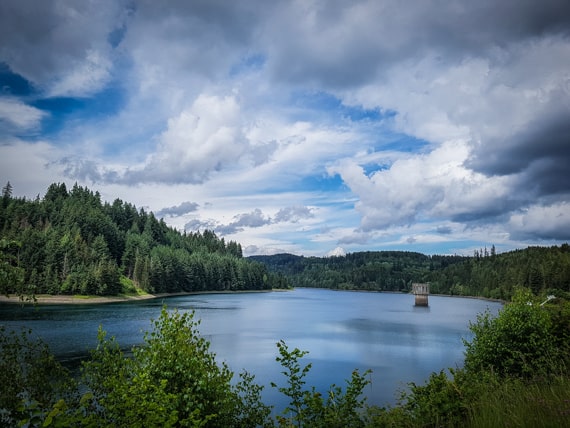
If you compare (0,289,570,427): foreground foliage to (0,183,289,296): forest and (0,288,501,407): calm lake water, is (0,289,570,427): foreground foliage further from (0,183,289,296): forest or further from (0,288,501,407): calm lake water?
(0,183,289,296): forest

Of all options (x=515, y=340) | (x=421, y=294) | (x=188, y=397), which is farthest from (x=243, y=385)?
(x=421, y=294)

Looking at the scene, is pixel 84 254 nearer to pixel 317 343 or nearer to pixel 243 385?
pixel 317 343

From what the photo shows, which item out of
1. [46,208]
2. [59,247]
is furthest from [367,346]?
[46,208]

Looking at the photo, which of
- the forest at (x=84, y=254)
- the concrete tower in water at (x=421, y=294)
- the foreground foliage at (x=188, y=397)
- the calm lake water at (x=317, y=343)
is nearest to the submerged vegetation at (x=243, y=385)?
the foreground foliage at (x=188, y=397)

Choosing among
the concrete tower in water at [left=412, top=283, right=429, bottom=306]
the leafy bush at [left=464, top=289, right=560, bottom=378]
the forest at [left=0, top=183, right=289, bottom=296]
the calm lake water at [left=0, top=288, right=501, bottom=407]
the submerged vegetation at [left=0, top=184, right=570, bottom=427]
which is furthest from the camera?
the concrete tower in water at [left=412, top=283, right=429, bottom=306]

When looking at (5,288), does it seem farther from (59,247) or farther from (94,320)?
(59,247)

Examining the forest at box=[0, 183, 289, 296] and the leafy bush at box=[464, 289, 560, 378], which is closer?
the leafy bush at box=[464, 289, 560, 378]

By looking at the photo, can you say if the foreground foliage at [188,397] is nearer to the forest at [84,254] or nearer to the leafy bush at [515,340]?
the leafy bush at [515,340]

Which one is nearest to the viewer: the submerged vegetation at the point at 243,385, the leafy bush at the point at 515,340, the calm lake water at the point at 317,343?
the submerged vegetation at the point at 243,385

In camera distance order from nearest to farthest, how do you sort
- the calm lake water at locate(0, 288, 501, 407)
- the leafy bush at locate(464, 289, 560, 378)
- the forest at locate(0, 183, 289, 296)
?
the leafy bush at locate(464, 289, 560, 378) < the calm lake water at locate(0, 288, 501, 407) < the forest at locate(0, 183, 289, 296)

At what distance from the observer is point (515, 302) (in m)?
22.4

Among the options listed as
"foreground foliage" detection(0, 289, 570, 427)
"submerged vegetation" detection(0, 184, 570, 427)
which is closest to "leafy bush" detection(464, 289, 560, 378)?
"submerged vegetation" detection(0, 184, 570, 427)

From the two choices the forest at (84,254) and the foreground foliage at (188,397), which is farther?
the forest at (84,254)

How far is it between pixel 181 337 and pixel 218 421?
228 centimetres
